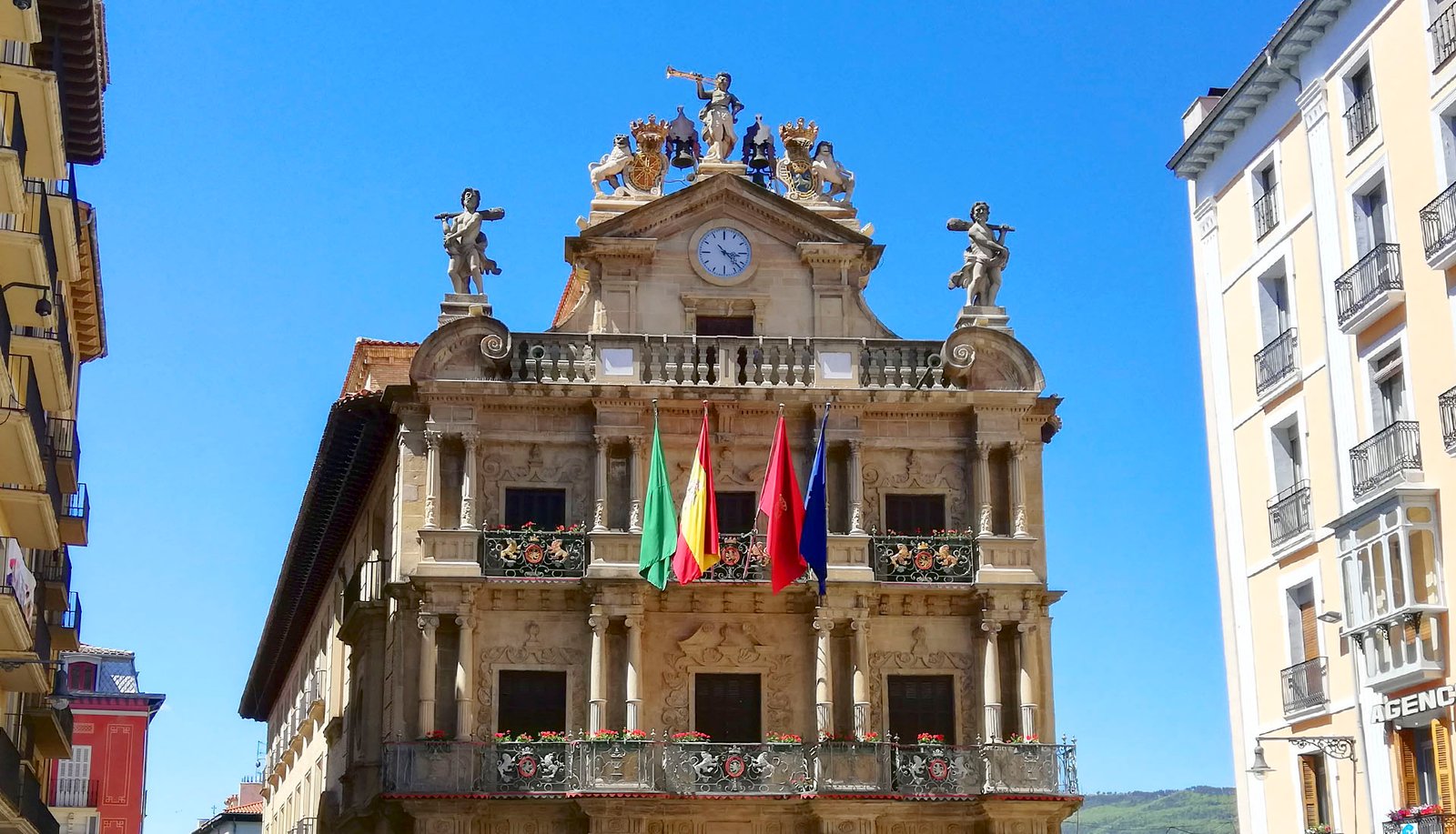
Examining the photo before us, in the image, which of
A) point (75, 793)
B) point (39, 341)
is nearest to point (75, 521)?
point (39, 341)

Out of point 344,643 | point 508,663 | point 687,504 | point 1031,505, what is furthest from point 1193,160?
point 344,643

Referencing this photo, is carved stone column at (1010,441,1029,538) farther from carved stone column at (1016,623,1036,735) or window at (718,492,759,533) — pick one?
window at (718,492,759,533)

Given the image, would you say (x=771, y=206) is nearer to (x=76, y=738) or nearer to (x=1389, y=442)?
(x=1389, y=442)

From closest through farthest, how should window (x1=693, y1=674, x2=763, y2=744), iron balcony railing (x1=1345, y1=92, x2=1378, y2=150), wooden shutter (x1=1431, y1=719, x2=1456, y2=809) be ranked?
wooden shutter (x1=1431, y1=719, x2=1456, y2=809)
iron balcony railing (x1=1345, y1=92, x2=1378, y2=150)
window (x1=693, y1=674, x2=763, y2=744)

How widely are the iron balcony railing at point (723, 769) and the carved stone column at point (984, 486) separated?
4131 millimetres

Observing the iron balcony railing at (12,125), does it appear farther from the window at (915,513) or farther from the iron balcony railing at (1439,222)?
the iron balcony railing at (1439,222)

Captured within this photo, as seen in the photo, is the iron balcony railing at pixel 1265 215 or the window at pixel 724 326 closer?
the iron balcony railing at pixel 1265 215

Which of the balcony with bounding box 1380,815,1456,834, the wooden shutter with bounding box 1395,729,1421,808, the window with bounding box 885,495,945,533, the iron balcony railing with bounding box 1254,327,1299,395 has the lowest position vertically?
the balcony with bounding box 1380,815,1456,834

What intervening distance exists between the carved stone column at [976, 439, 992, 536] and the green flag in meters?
5.92

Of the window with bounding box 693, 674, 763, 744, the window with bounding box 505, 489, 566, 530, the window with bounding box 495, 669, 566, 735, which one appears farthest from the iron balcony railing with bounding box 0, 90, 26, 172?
the window with bounding box 693, 674, 763, 744

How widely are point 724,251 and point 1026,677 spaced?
10106 millimetres

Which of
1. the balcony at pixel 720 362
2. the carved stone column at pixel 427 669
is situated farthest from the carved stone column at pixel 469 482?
the carved stone column at pixel 427 669

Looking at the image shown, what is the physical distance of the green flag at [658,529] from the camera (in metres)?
35.5

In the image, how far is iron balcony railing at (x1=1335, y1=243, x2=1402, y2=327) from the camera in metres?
27.9
